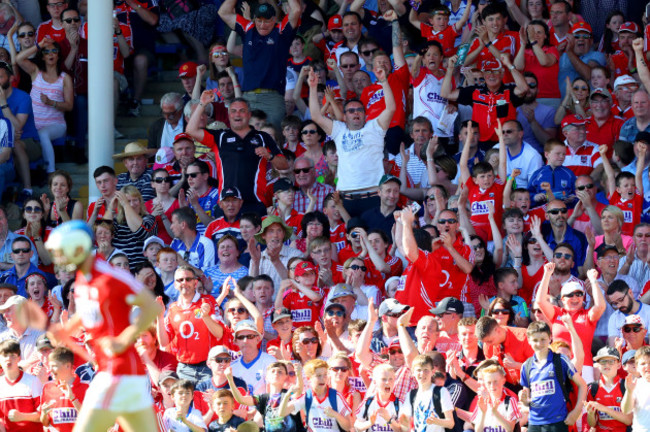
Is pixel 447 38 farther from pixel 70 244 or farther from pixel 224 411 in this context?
pixel 70 244

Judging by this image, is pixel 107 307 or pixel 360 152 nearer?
pixel 107 307

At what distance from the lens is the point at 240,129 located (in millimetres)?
16188

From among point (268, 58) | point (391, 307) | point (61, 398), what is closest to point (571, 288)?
point (391, 307)

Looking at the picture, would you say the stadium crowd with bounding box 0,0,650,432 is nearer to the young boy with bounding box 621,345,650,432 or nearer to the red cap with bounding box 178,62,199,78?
the young boy with bounding box 621,345,650,432

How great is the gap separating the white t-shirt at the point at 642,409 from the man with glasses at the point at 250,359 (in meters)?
3.44

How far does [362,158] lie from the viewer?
15883 millimetres

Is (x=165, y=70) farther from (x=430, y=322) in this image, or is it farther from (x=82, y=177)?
(x=430, y=322)

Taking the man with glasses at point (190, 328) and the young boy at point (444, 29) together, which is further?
the young boy at point (444, 29)

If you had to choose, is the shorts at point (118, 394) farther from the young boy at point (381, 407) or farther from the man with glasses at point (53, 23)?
the man with glasses at point (53, 23)

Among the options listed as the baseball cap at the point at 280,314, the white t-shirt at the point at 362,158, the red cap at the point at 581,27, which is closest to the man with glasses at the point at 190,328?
the baseball cap at the point at 280,314

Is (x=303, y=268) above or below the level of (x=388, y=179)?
below

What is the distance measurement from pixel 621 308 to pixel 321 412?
10.4 feet

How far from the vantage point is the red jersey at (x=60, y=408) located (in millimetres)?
12844

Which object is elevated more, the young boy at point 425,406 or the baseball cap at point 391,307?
the baseball cap at point 391,307
